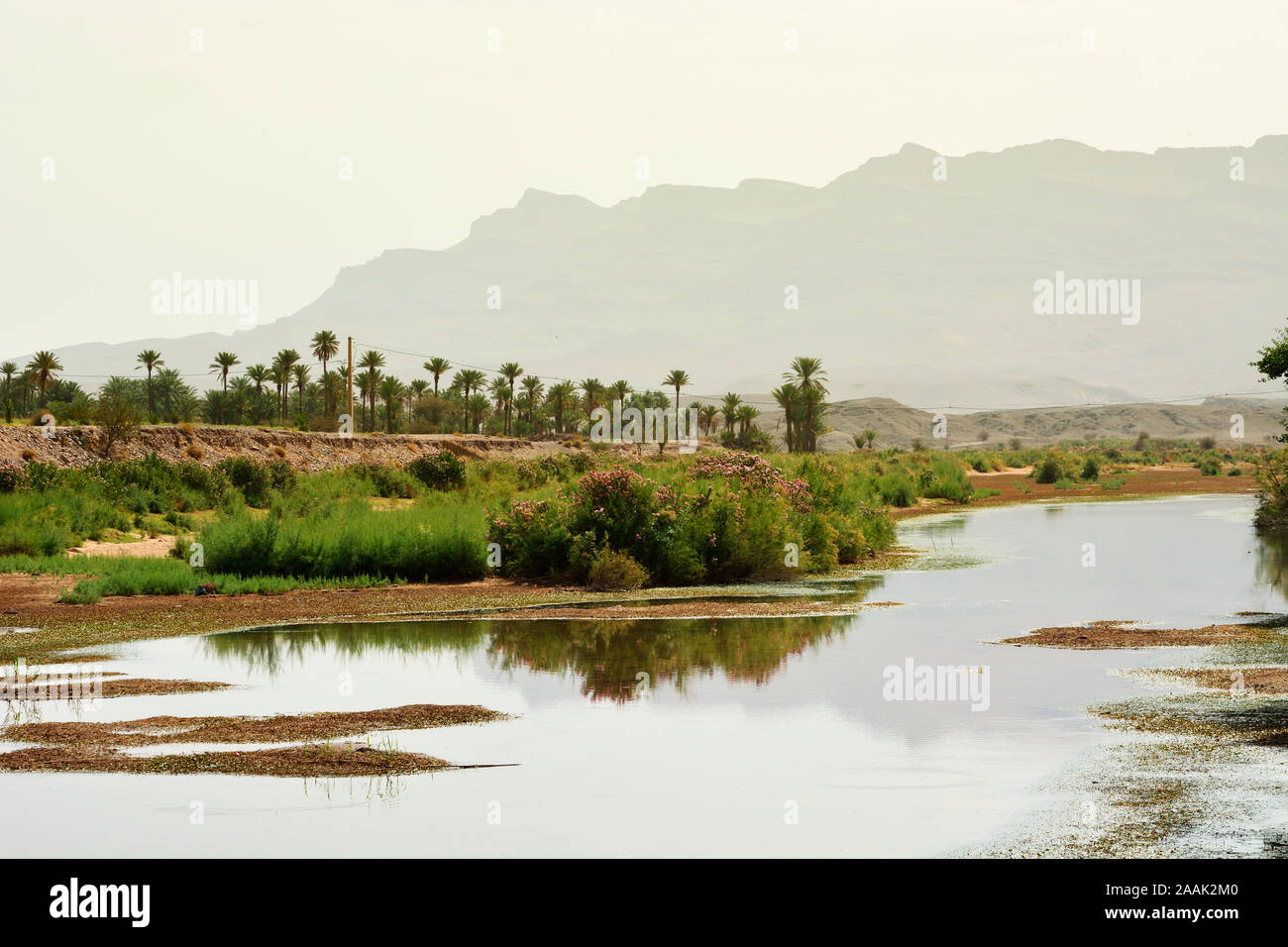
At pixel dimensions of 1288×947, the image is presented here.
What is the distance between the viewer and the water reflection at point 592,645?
17406 millimetres

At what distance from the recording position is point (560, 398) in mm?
135375

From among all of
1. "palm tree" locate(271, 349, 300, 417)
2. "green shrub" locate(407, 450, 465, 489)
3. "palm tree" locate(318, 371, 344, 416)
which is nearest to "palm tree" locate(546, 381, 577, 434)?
"palm tree" locate(318, 371, 344, 416)

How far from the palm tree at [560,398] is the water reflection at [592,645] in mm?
109275

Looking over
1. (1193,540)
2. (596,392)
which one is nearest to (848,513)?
(1193,540)

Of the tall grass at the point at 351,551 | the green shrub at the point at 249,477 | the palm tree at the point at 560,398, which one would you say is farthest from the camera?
the palm tree at the point at 560,398

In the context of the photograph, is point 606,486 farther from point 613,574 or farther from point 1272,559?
point 1272,559

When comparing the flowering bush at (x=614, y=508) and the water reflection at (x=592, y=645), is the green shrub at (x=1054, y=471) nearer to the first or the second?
the flowering bush at (x=614, y=508)

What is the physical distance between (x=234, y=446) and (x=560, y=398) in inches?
2930

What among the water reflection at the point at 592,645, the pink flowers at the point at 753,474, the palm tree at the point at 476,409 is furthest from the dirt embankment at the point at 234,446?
the palm tree at the point at 476,409

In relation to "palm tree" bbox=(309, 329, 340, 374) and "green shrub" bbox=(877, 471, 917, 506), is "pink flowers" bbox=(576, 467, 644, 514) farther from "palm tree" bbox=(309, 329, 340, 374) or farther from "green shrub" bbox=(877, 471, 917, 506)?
"palm tree" bbox=(309, 329, 340, 374)

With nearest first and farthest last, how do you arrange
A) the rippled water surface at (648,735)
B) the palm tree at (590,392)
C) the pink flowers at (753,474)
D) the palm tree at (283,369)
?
1. the rippled water surface at (648,735)
2. the pink flowers at (753,474)
3. the palm tree at (283,369)
4. the palm tree at (590,392)

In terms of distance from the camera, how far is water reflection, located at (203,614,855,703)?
57.1ft

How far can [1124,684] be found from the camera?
16.2m

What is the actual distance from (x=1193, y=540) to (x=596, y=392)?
105705 millimetres
